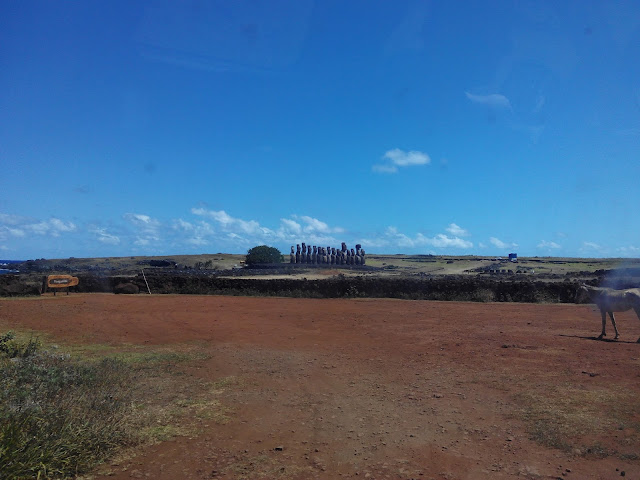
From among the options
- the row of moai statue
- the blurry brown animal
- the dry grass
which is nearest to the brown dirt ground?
the dry grass

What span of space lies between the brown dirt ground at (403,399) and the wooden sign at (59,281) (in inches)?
604

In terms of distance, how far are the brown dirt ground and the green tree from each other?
163 feet

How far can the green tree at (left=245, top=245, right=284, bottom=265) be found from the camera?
66.8m

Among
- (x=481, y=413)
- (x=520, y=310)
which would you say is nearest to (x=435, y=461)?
(x=481, y=413)

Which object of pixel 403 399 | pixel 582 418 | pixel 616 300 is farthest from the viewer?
pixel 616 300

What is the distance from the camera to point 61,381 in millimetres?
7152

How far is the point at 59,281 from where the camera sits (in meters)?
31.3

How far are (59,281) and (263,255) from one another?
3732cm

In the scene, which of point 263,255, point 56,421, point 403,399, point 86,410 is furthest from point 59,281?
point 263,255

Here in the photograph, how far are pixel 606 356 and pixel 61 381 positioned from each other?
1045 centimetres

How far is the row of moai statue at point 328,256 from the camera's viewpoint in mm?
58625

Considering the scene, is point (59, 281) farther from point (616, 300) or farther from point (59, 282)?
point (616, 300)

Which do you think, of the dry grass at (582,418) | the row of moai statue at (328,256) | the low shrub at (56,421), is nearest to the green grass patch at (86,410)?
the low shrub at (56,421)

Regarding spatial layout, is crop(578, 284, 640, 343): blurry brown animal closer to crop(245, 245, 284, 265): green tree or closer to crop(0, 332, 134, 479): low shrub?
crop(0, 332, 134, 479): low shrub
